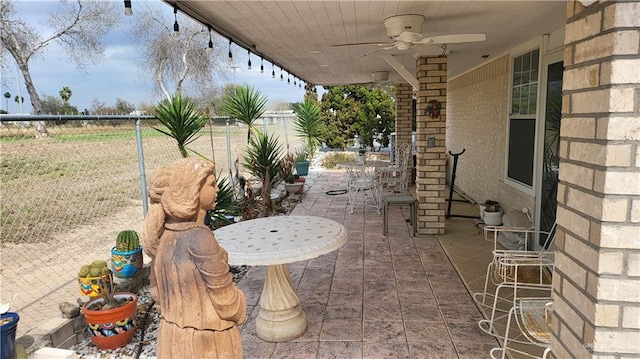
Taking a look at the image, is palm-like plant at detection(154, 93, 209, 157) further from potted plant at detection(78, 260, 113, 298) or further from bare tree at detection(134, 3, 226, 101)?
bare tree at detection(134, 3, 226, 101)

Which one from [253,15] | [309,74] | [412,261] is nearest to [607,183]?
[253,15]

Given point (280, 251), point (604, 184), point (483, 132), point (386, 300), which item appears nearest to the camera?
point (604, 184)

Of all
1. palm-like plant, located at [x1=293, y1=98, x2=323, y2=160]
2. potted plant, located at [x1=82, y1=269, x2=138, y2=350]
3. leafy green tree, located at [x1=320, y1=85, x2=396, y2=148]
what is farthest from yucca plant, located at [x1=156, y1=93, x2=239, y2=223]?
leafy green tree, located at [x1=320, y1=85, x2=396, y2=148]

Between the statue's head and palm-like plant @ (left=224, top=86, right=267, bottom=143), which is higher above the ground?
palm-like plant @ (left=224, top=86, right=267, bottom=143)

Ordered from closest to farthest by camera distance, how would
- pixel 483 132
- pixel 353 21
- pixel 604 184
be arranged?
pixel 604 184, pixel 353 21, pixel 483 132

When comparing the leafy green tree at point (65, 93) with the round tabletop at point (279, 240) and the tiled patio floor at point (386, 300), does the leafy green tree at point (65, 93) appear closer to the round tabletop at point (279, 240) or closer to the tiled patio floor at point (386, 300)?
the tiled patio floor at point (386, 300)

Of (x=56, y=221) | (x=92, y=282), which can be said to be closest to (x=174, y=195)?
(x=92, y=282)

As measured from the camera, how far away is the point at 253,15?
137 inches

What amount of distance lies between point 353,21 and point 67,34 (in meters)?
16.8

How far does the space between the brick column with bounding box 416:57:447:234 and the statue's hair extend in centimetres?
438

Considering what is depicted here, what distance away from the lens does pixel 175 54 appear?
20.9m

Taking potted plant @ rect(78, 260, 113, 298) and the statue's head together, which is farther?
potted plant @ rect(78, 260, 113, 298)

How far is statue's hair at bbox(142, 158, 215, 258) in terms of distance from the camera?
4.59 feet

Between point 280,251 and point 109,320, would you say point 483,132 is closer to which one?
point 280,251
